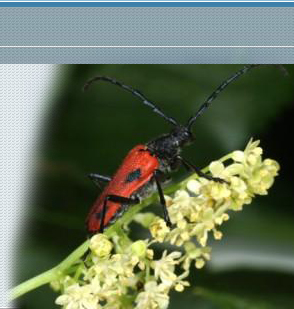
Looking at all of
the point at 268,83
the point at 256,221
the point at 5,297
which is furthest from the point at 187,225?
the point at 268,83

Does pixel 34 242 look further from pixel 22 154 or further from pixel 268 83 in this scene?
pixel 268 83

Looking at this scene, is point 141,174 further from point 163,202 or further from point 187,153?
point 187,153

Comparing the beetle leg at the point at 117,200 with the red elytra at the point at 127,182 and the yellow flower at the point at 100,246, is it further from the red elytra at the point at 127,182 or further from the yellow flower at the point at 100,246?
the yellow flower at the point at 100,246

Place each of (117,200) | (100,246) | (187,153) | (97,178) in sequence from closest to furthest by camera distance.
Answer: (100,246) < (117,200) < (97,178) < (187,153)

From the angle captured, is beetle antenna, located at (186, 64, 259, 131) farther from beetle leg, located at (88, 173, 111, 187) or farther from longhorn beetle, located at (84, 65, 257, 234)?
beetle leg, located at (88, 173, 111, 187)

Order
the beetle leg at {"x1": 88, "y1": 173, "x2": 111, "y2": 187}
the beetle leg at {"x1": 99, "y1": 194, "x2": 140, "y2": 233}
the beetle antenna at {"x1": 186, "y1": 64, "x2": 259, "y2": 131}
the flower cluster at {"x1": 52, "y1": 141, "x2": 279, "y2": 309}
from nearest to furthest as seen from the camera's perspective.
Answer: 1. the flower cluster at {"x1": 52, "y1": 141, "x2": 279, "y2": 309}
2. the beetle leg at {"x1": 99, "y1": 194, "x2": 140, "y2": 233}
3. the beetle antenna at {"x1": 186, "y1": 64, "x2": 259, "y2": 131}
4. the beetle leg at {"x1": 88, "y1": 173, "x2": 111, "y2": 187}

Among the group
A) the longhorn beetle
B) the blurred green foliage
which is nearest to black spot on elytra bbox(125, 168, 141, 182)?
the longhorn beetle

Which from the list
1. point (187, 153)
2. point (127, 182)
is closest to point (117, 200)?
point (127, 182)
